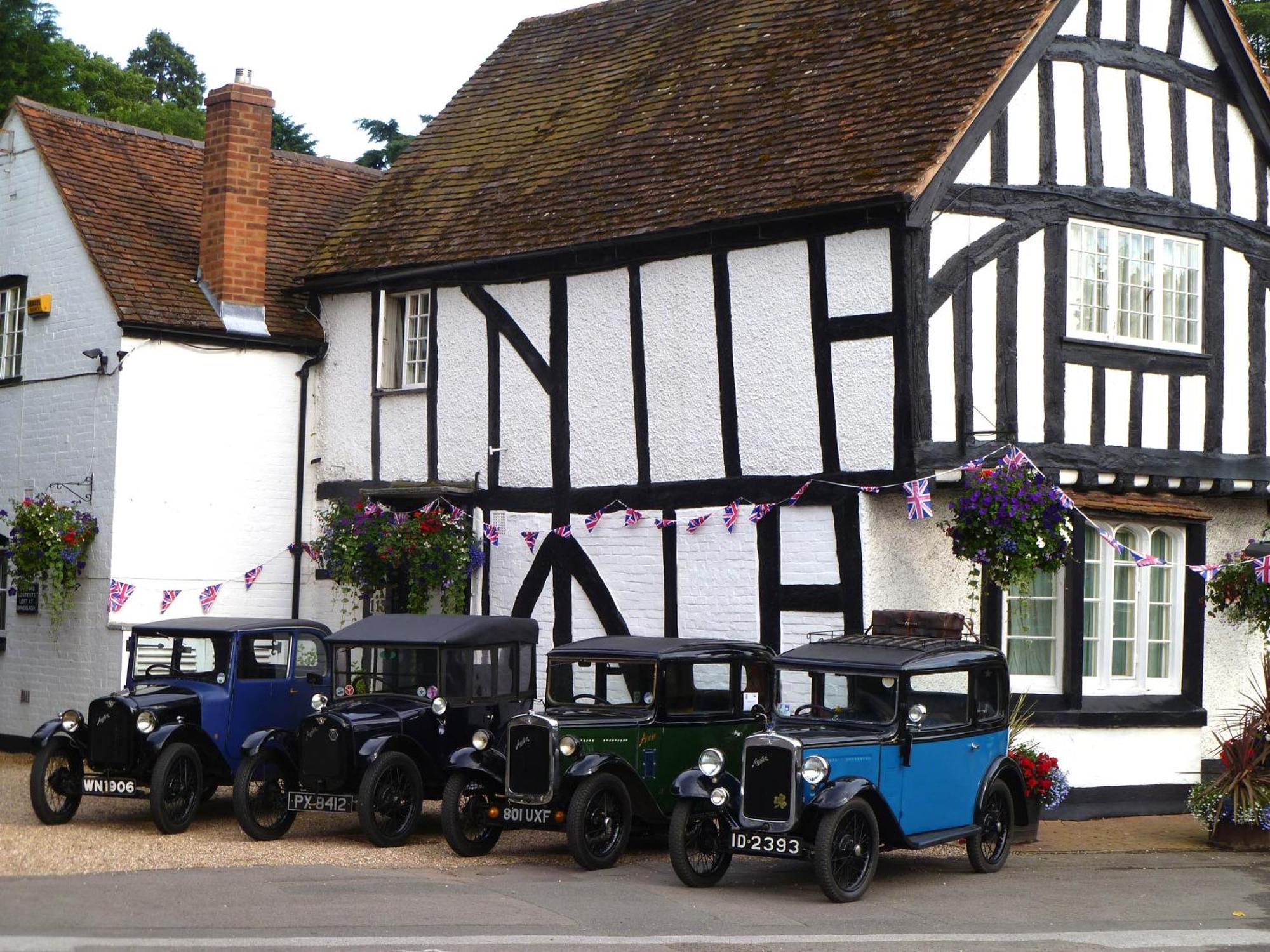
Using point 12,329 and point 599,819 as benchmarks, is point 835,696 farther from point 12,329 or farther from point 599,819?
point 12,329

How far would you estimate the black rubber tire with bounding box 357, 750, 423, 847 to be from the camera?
39.5 feet

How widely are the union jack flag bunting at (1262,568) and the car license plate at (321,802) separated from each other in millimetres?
8250

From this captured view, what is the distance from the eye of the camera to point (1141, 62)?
1558cm

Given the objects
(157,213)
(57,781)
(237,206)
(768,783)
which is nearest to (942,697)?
(768,783)

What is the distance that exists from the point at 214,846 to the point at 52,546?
626cm

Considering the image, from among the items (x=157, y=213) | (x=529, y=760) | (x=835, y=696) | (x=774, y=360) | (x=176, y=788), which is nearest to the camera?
(x=835, y=696)

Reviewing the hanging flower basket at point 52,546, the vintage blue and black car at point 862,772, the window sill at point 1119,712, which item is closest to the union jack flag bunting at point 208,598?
the hanging flower basket at point 52,546

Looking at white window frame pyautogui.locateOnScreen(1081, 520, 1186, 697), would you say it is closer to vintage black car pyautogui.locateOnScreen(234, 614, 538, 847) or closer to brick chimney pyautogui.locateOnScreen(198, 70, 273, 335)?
vintage black car pyautogui.locateOnScreen(234, 614, 538, 847)

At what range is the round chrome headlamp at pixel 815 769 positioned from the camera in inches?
413

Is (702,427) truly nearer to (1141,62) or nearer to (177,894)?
(1141,62)

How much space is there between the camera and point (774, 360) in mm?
14852

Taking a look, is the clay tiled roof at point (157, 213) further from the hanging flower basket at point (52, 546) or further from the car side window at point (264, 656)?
the car side window at point (264, 656)

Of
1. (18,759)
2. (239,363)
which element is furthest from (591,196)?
(18,759)

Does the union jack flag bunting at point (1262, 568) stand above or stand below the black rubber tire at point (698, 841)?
above
